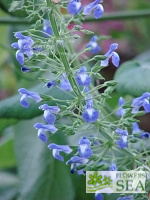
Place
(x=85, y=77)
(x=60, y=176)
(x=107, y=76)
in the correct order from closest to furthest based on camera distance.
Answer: (x=85, y=77)
(x=60, y=176)
(x=107, y=76)

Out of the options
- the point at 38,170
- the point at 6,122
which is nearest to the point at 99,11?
the point at 6,122

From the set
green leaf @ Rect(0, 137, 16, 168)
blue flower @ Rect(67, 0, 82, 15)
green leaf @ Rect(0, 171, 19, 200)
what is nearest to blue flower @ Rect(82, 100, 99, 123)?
blue flower @ Rect(67, 0, 82, 15)

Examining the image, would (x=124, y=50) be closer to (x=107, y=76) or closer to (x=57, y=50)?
(x=107, y=76)

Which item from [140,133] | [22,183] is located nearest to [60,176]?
[22,183]

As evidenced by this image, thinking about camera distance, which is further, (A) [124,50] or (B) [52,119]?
(A) [124,50]

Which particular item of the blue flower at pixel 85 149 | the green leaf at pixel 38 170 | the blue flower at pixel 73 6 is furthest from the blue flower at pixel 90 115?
the green leaf at pixel 38 170

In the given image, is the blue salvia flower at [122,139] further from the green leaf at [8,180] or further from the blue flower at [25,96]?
the green leaf at [8,180]
